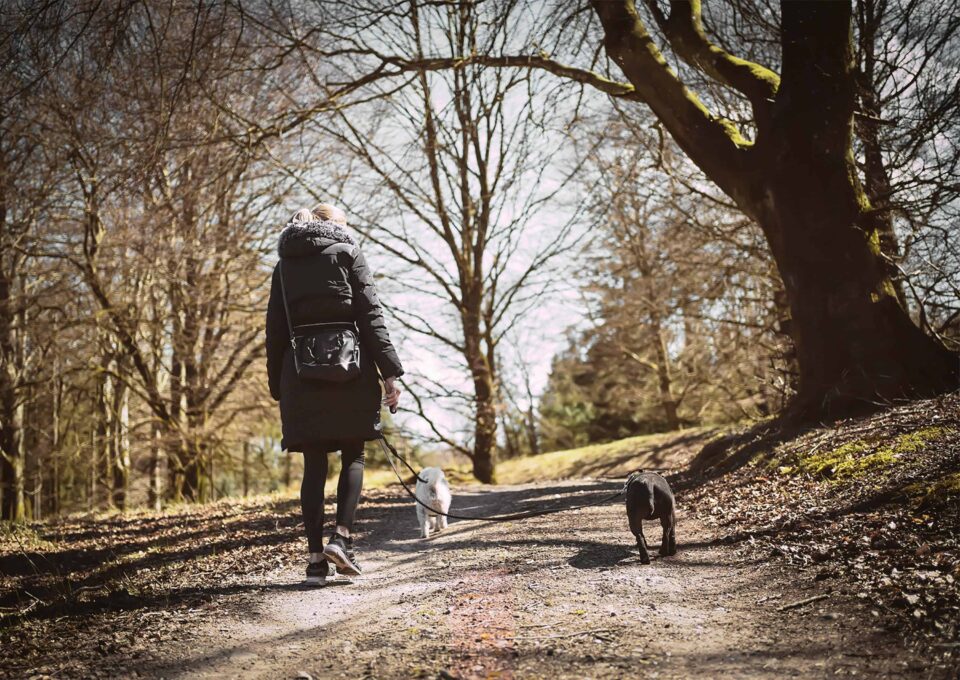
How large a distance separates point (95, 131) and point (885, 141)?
→ 8723 millimetres

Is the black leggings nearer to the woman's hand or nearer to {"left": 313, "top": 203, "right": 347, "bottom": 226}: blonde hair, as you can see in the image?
the woman's hand

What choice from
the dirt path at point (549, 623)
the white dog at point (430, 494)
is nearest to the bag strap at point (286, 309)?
the dirt path at point (549, 623)

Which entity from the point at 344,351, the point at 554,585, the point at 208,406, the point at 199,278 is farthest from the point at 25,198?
the point at 554,585

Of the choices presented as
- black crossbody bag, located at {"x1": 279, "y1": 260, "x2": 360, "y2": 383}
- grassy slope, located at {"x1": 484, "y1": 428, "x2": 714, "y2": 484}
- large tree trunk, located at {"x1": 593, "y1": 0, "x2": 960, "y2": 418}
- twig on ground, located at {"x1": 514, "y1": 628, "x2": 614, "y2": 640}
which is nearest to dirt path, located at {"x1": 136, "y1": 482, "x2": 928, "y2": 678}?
twig on ground, located at {"x1": 514, "y1": 628, "x2": 614, "y2": 640}

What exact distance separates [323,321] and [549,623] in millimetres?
2128

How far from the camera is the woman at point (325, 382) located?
3.77 metres

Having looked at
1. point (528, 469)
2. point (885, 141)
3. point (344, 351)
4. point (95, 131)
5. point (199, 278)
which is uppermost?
point (95, 131)

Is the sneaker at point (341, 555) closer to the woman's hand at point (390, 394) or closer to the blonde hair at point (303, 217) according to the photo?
the woman's hand at point (390, 394)

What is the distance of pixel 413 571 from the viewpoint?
4020 millimetres

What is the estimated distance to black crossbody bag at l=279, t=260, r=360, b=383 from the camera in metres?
3.71

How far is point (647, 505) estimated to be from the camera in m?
3.64

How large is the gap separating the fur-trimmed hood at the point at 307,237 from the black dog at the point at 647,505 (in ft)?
7.51

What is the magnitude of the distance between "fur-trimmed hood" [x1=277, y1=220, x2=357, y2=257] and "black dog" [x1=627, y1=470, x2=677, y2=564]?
7.51ft

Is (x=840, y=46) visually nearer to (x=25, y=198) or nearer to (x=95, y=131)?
(x=95, y=131)
